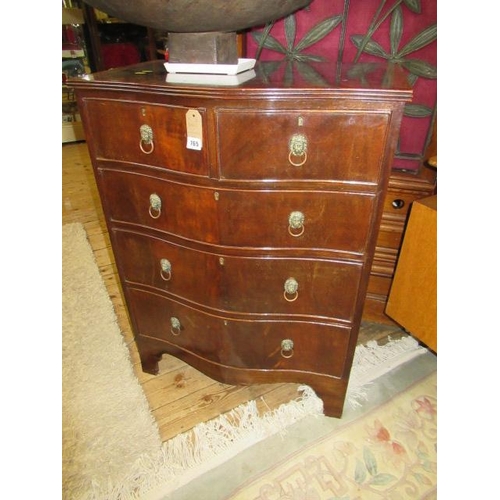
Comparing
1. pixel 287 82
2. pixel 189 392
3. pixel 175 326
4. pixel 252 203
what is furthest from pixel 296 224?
pixel 189 392

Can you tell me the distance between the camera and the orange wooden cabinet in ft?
4.37

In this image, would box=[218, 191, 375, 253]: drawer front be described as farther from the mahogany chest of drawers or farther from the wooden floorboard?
the wooden floorboard

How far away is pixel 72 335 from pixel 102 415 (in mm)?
494

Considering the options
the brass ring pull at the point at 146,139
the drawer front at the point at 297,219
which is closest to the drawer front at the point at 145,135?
the brass ring pull at the point at 146,139

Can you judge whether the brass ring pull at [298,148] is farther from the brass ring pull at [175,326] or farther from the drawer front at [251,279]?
the brass ring pull at [175,326]

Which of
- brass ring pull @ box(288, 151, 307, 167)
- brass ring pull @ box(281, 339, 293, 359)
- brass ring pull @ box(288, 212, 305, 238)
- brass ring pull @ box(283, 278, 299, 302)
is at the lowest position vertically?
brass ring pull @ box(281, 339, 293, 359)

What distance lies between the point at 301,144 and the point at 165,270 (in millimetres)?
579

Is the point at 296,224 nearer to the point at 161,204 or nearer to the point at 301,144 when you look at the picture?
the point at 301,144

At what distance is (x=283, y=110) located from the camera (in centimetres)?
82

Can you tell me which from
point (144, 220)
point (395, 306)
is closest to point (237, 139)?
point (144, 220)

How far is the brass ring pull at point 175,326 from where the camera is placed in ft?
4.14

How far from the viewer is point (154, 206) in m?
1.05

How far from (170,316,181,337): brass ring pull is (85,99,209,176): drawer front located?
21.4 inches

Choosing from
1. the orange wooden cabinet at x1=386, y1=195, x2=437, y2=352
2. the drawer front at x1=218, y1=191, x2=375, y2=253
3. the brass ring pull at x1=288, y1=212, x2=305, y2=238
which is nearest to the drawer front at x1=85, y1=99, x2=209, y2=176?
the drawer front at x1=218, y1=191, x2=375, y2=253
